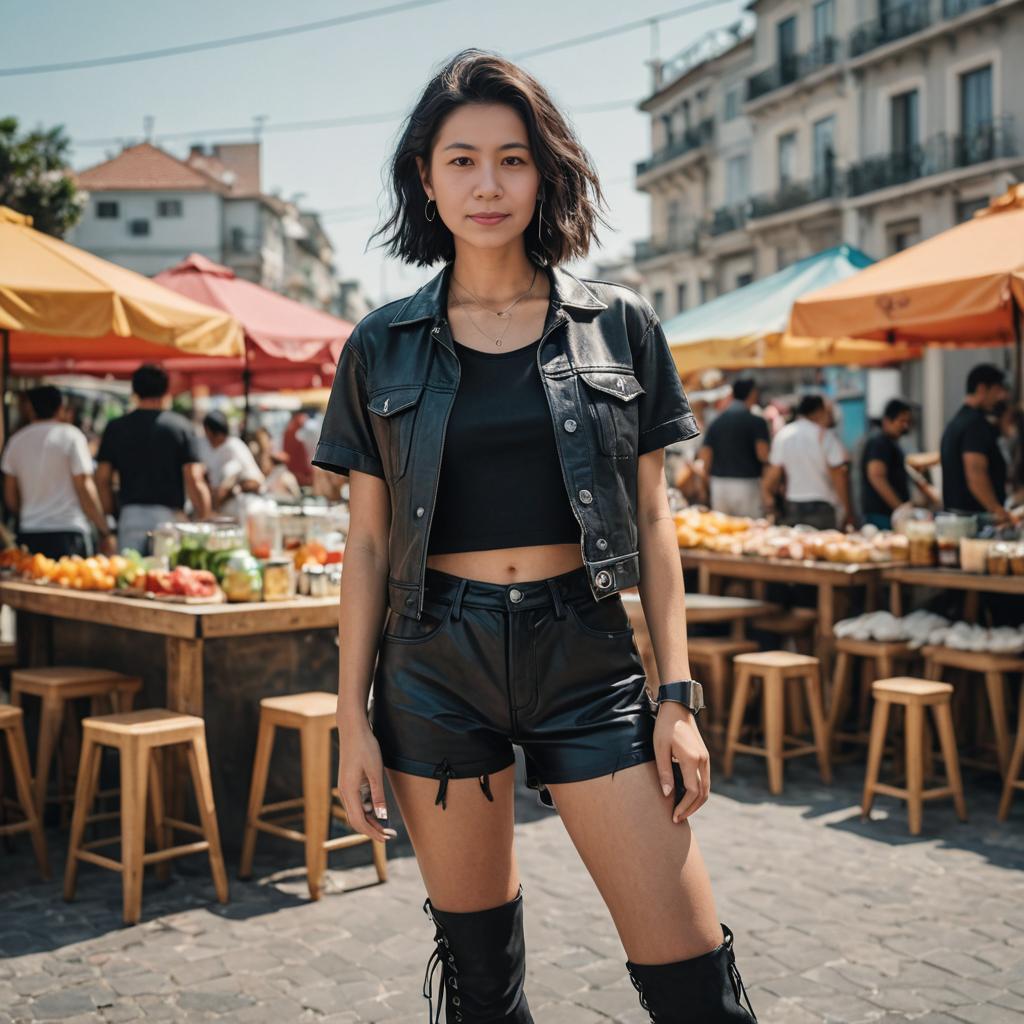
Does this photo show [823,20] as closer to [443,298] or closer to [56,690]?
[56,690]

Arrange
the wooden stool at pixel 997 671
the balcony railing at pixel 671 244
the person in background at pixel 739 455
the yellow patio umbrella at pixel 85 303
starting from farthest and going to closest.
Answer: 1. the balcony railing at pixel 671 244
2. the person in background at pixel 739 455
3. the yellow patio umbrella at pixel 85 303
4. the wooden stool at pixel 997 671

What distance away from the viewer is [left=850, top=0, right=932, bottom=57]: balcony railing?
29.0 m

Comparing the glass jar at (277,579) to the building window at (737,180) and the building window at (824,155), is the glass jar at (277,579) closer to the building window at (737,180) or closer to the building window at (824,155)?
the building window at (824,155)

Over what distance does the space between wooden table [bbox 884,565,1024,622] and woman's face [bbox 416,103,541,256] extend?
480cm

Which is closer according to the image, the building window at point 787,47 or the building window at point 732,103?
the building window at point 787,47

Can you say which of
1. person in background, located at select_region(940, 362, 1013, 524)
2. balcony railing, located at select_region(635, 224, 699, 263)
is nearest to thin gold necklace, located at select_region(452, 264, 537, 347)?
person in background, located at select_region(940, 362, 1013, 524)

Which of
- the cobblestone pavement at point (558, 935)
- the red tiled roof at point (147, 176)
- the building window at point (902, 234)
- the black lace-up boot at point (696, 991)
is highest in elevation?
the red tiled roof at point (147, 176)

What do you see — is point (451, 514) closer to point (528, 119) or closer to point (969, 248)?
point (528, 119)

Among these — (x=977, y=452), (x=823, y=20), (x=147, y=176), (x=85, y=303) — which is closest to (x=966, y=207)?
(x=823, y=20)

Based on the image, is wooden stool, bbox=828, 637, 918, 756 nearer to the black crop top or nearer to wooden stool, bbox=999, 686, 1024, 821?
wooden stool, bbox=999, 686, 1024, 821

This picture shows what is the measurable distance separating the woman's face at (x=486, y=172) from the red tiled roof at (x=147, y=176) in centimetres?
6343

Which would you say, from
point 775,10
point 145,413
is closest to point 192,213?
point 775,10

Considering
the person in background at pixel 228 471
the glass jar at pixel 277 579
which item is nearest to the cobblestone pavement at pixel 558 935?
the glass jar at pixel 277 579

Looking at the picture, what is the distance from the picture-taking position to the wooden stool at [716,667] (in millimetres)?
7277
